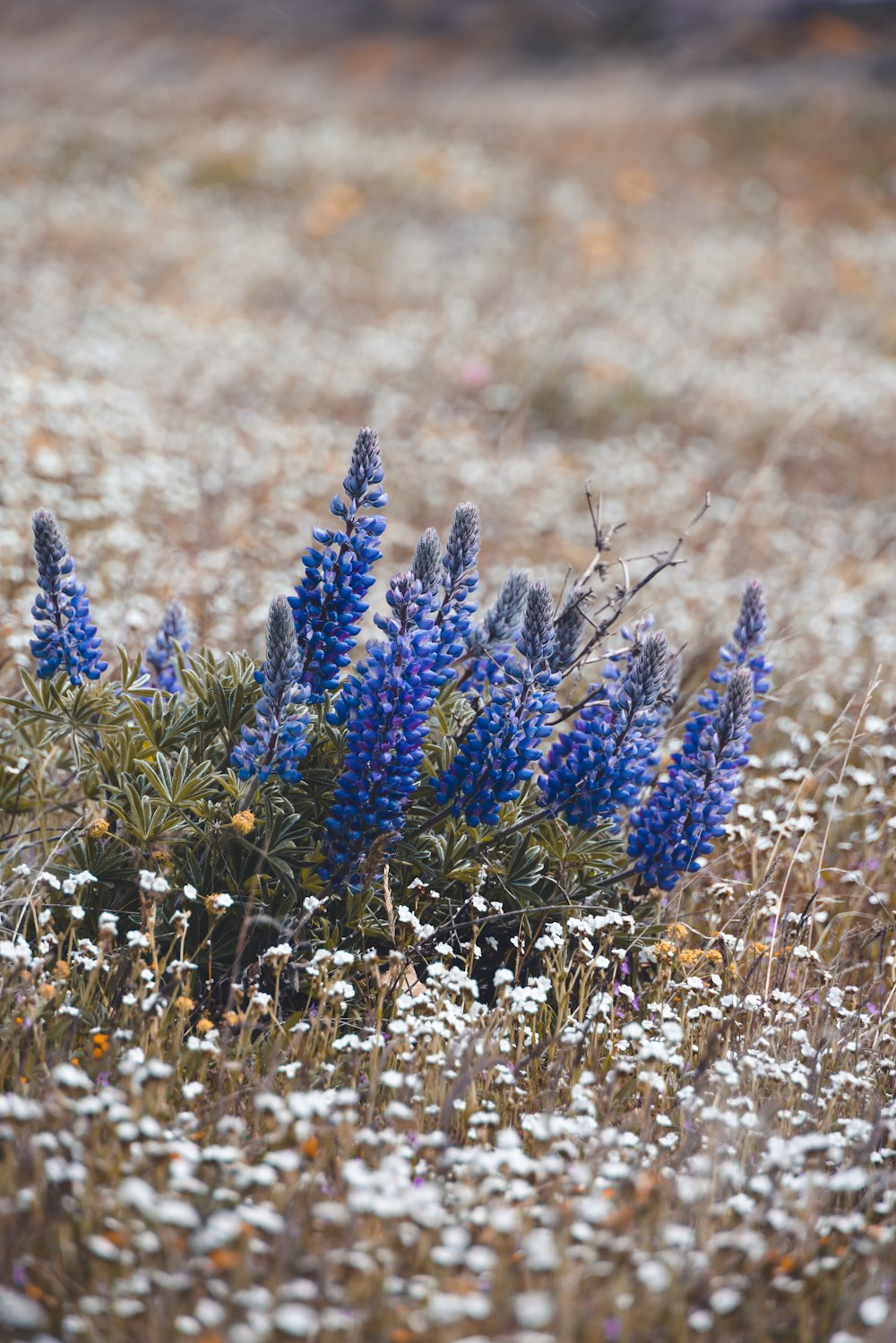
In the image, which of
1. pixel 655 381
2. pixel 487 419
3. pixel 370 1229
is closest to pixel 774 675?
pixel 370 1229

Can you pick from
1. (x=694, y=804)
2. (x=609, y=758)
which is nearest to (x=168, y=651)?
(x=609, y=758)

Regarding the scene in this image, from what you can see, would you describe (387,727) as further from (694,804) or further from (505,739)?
(694,804)

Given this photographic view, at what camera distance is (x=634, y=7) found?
31.5 meters

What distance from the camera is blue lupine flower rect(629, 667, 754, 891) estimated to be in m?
3.13

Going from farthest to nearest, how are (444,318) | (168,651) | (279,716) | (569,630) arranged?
(444,318) → (168,651) → (569,630) → (279,716)

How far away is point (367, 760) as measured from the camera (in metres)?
2.97

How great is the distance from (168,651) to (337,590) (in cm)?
92

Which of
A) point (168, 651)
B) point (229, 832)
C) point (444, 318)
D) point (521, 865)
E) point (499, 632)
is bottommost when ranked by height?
point (229, 832)

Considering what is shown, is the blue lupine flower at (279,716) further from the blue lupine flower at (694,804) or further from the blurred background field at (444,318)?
the blurred background field at (444,318)

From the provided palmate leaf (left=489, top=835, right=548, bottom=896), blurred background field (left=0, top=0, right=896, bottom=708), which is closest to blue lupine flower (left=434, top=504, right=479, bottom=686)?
palmate leaf (left=489, top=835, right=548, bottom=896)

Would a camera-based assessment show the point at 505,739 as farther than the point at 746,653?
No

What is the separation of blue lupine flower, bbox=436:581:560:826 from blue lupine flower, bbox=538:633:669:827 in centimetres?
16

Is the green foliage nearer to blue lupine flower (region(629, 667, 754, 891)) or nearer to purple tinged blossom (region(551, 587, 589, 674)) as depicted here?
blue lupine flower (region(629, 667, 754, 891))

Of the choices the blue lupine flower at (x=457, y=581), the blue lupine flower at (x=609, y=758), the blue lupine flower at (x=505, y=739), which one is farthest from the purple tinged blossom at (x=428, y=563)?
the blue lupine flower at (x=609, y=758)
